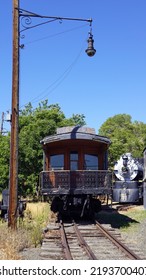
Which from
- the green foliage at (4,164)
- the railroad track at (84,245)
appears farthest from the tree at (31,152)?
the railroad track at (84,245)

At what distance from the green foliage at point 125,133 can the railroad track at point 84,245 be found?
30034mm

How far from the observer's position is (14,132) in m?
11.2

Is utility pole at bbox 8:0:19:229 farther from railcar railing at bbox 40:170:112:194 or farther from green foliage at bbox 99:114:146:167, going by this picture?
green foliage at bbox 99:114:146:167

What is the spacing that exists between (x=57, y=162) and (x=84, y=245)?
6.67m

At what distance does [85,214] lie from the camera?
1580 centimetres

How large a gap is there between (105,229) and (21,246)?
3791 millimetres

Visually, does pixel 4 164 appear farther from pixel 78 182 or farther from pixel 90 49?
pixel 90 49

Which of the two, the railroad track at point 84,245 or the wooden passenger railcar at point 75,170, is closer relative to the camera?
the railroad track at point 84,245

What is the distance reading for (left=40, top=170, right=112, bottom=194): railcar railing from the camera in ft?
47.6

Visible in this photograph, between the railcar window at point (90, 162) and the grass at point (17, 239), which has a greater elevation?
the railcar window at point (90, 162)

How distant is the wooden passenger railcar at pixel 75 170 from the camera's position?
47.9 ft

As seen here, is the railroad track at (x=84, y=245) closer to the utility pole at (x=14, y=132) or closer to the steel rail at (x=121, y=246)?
the steel rail at (x=121, y=246)

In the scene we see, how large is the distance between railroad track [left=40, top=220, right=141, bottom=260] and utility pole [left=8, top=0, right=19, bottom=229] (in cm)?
124
